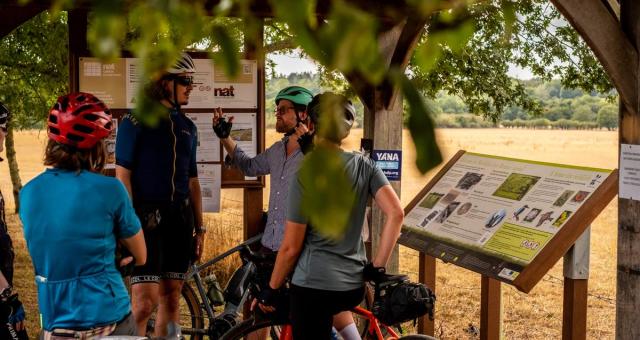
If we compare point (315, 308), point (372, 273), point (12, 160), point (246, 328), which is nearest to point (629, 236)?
point (372, 273)

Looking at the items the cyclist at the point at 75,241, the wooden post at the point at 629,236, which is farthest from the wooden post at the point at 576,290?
the cyclist at the point at 75,241

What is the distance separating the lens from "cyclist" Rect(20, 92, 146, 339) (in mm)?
2719

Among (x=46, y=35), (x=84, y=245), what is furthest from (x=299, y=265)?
(x=46, y=35)

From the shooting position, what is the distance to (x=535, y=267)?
4297mm

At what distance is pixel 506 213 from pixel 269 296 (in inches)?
62.1

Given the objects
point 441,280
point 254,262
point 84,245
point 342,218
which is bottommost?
point 441,280

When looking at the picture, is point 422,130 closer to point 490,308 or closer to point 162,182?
point 162,182

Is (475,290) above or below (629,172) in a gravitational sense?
below

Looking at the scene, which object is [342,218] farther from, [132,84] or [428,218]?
[132,84]

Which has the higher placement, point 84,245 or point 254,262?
point 84,245

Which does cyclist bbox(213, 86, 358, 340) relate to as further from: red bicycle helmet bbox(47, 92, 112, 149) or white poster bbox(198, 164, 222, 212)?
red bicycle helmet bbox(47, 92, 112, 149)

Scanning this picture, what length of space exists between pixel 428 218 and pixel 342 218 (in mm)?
4585

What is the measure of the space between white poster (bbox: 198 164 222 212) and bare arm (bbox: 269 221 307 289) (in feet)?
7.42

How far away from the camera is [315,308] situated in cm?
351
